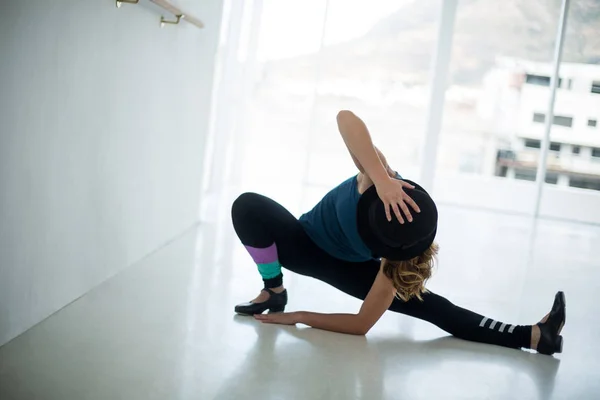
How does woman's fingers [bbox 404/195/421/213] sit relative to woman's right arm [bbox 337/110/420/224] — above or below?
below

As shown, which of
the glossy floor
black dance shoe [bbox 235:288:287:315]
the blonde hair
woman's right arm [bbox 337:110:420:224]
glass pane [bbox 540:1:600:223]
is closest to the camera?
the glossy floor

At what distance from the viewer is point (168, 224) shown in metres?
3.33

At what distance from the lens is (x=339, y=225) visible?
216 cm

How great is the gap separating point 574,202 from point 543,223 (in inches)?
26.4

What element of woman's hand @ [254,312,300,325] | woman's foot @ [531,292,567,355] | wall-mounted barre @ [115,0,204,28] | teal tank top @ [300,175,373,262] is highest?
wall-mounted barre @ [115,0,204,28]

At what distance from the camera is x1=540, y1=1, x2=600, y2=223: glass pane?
6688 mm

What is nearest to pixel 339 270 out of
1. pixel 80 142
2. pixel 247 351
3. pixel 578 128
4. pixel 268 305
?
pixel 268 305

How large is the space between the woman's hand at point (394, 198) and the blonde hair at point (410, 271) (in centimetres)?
23

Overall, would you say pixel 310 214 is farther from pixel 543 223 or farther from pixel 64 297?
pixel 543 223

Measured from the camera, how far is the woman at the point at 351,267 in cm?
197

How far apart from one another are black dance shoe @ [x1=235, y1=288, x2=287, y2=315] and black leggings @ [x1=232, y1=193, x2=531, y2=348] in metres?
0.11

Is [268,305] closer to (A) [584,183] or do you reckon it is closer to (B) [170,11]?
(B) [170,11]

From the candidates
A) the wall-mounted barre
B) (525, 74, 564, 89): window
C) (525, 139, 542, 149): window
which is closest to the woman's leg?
the wall-mounted barre

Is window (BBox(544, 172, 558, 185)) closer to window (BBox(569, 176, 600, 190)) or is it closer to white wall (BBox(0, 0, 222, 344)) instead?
window (BBox(569, 176, 600, 190))
